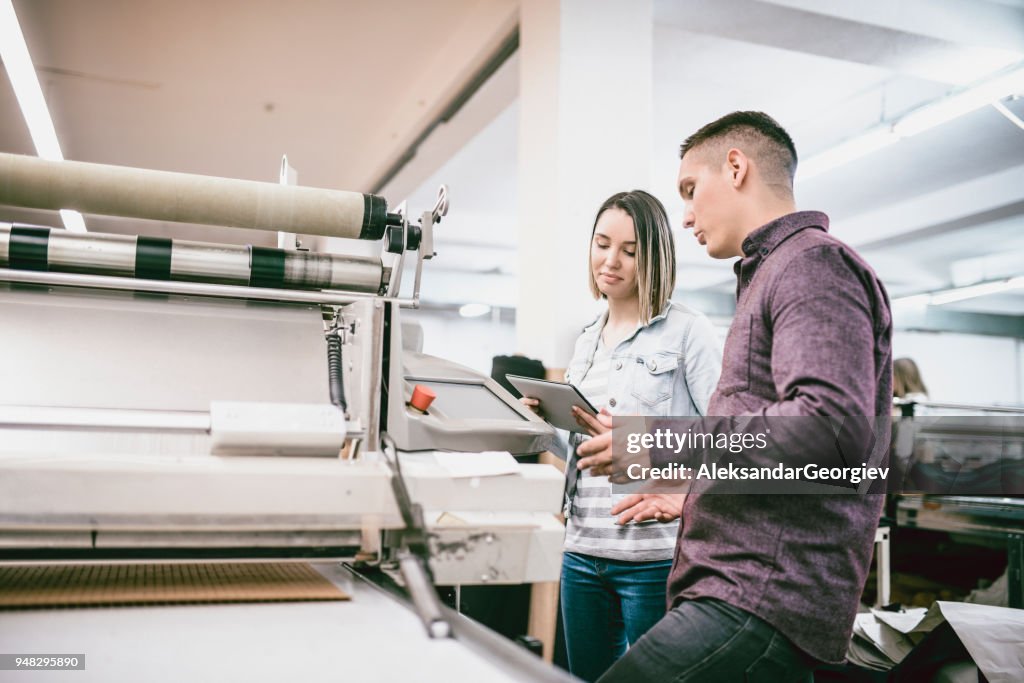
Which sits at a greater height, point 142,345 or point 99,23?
point 99,23

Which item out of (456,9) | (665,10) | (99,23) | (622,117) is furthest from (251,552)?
(99,23)

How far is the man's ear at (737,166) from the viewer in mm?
1145

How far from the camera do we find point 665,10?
2949mm

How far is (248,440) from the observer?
0.89 meters

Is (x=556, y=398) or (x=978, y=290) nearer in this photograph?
(x=556, y=398)

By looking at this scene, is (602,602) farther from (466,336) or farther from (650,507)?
(466,336)

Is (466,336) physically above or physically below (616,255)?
above

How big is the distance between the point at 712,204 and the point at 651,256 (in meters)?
0.42

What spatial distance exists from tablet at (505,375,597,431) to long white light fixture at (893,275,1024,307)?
837 cm

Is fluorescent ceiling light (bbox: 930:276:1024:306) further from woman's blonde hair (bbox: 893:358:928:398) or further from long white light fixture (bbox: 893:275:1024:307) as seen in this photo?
woman's blonde hair (bbox: 893:358:928:398)

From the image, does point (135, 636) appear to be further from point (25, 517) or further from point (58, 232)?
point (58, 232)

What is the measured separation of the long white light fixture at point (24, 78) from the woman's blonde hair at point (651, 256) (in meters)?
2.45

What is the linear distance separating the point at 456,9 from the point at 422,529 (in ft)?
10.9

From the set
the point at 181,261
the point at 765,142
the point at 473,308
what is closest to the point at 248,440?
the point at 181,261
